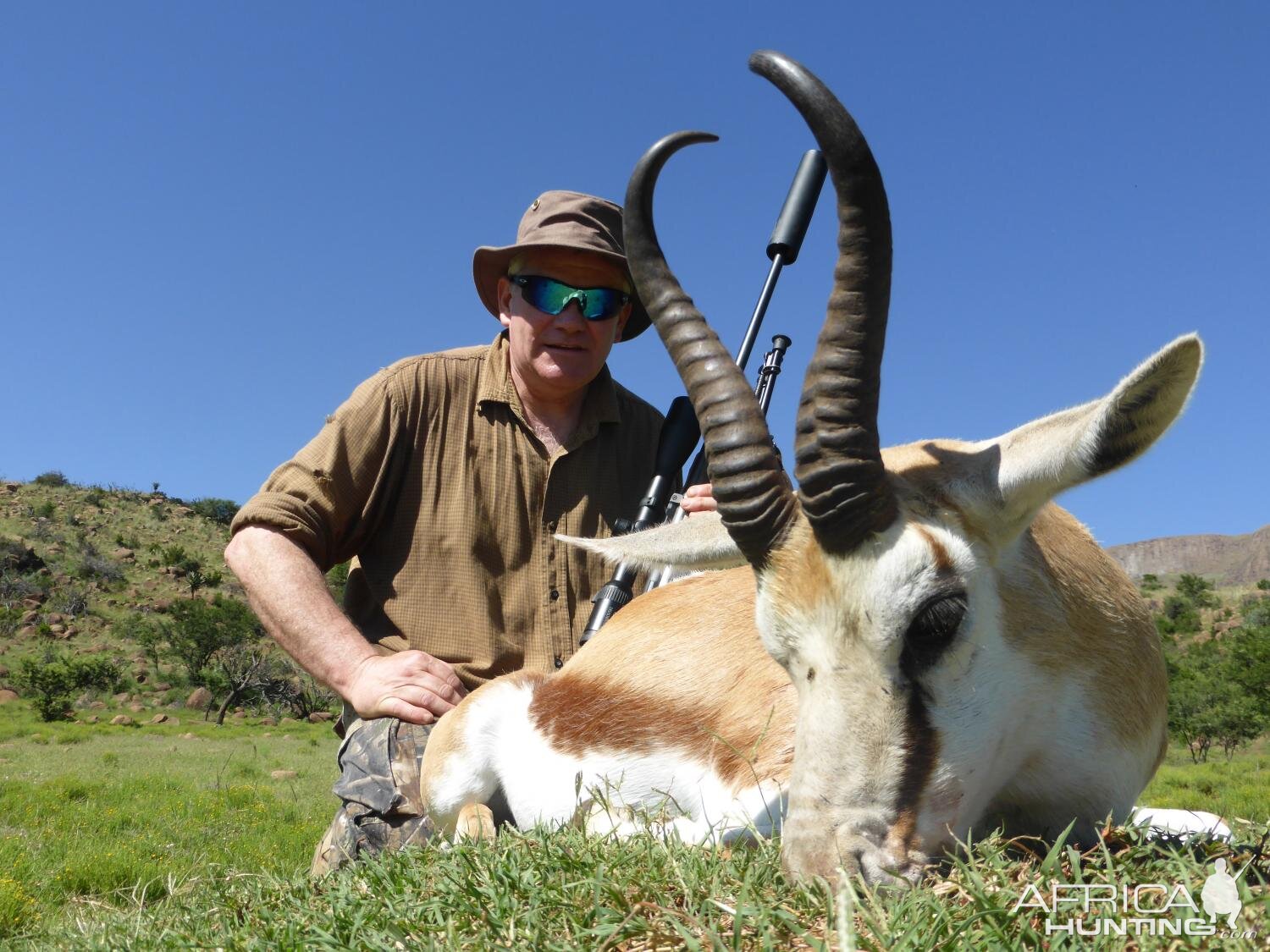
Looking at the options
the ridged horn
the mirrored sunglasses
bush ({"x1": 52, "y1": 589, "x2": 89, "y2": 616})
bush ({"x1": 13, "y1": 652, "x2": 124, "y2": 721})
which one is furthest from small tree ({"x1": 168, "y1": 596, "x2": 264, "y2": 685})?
the ridged horn

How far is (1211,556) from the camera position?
7170 inches

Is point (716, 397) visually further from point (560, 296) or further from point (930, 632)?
point (560, 296)

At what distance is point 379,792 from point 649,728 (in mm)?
1540

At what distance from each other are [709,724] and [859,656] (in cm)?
148

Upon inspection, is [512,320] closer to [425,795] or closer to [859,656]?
[425,795]

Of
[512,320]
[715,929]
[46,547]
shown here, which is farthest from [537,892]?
[46,547]

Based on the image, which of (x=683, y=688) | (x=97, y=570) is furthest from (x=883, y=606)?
(x=97, y=570)

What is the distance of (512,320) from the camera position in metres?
6.12

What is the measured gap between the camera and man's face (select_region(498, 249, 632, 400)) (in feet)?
19.4

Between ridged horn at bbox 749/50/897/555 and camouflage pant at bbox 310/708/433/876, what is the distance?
2.87 m

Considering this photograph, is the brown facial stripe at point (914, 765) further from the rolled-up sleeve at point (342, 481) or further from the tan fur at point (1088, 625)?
the rolled-up sleeve at point (342, 481)

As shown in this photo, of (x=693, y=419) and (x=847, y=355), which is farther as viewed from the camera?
(x=693, y=419)

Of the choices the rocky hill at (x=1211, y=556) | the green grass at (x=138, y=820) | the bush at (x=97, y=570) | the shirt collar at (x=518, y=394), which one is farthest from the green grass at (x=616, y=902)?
the rocky hill at (x=1211, y=556)

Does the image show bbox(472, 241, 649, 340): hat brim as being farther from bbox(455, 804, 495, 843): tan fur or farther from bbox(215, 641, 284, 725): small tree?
bbox(215, 641, 284, 725): small tree
